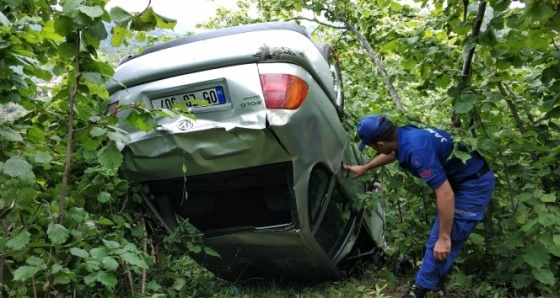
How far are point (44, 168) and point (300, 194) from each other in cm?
155

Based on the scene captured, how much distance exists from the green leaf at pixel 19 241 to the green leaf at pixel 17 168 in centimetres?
28

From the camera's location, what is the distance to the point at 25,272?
225cm

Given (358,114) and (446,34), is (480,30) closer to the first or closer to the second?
(446,34)

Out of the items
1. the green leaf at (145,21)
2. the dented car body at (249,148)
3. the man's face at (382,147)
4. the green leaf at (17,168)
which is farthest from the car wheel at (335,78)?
the green leaf at (17,168)

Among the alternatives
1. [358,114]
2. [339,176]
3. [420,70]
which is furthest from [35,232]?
[420,70]

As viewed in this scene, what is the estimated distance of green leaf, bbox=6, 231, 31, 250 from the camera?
7.28ft

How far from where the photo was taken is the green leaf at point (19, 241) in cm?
222

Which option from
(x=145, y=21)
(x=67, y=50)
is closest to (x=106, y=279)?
(x=67, y=50)

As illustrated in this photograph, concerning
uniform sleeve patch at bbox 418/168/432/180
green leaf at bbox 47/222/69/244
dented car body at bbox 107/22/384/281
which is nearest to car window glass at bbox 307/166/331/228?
dented car body at bbox 107/22/384/281

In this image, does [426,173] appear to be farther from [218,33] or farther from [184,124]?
[218,33]

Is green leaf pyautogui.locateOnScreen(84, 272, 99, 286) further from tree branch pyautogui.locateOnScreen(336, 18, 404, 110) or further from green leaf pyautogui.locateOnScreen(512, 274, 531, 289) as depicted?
tree branch pyautogui.locateOnScreen(336, 18, 404, 110)

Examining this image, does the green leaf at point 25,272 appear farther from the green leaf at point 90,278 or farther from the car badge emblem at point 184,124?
the car badge emblem at point 184,124

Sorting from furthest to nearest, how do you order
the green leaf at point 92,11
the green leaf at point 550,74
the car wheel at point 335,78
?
1. the car wheel at point 335,78
2. the green leaf at point 550,74
3. the green leaf at point 92,11

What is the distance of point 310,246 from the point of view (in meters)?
3.48
